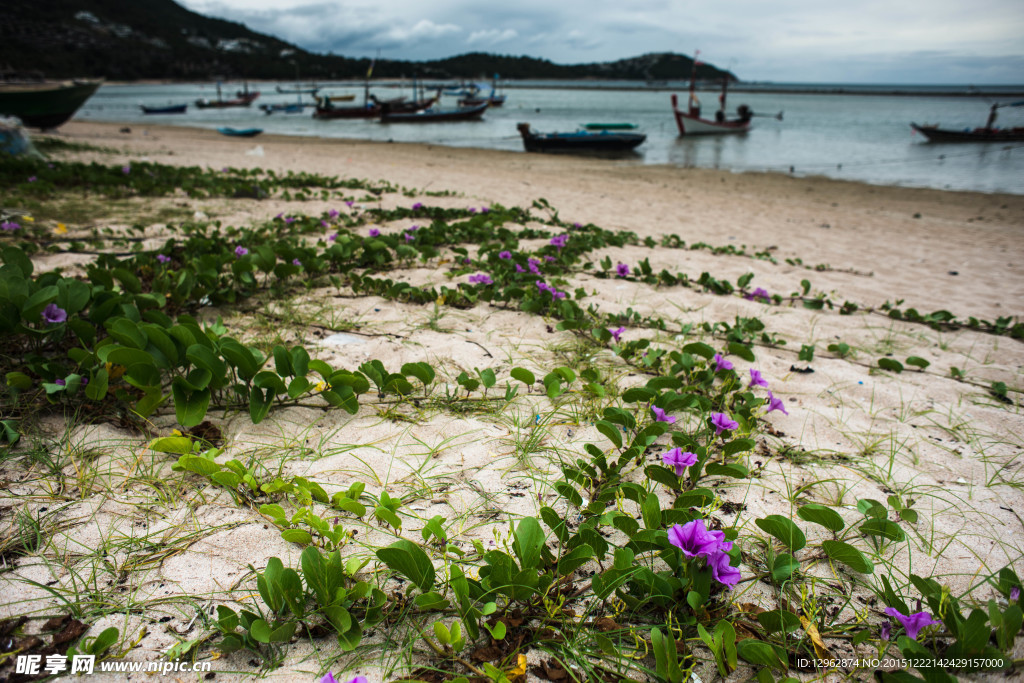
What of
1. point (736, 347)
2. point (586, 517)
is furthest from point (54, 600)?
point (736, 347)

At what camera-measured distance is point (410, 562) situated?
3.70ft

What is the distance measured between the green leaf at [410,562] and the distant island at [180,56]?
3356 inches

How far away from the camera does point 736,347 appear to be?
2398 millimetres

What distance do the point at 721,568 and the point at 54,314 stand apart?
2.45 metres

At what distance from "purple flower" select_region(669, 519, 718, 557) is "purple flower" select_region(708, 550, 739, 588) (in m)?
0.02

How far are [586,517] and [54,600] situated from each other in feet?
4.18

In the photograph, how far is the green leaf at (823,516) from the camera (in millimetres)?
1313

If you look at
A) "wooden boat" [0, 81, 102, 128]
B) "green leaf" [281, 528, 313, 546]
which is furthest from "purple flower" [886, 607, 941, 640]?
"wooden boat" [0, 81, 102, 128]

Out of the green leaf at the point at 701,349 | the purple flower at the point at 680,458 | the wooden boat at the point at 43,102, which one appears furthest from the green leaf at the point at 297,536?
the wooden boat at the point at 43,102

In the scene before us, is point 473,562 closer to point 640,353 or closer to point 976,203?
point 640,353

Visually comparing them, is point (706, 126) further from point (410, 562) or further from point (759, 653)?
point (410, 562)

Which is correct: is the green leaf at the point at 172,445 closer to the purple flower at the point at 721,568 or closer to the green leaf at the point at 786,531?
the purple flower at the point at 721,568

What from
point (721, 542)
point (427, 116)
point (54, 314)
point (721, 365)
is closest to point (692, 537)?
point (721, 542)

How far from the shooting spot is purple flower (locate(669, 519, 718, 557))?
1155 mm
